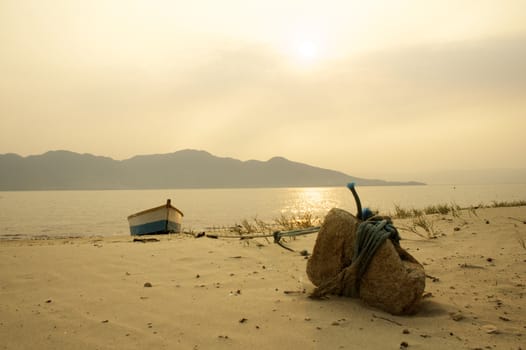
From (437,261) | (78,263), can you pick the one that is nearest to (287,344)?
(437,261)

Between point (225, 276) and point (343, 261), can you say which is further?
point (225, 276)

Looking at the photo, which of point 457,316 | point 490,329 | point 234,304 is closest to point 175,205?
point 234,304

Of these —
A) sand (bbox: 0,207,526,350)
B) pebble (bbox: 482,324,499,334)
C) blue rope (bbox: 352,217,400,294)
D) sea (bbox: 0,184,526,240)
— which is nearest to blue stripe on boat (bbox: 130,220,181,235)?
sea (bbox: 0,184,526,240)

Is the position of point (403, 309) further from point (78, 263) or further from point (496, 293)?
point (78, 263)

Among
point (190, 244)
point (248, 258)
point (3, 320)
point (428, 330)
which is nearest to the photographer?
point (428, 330)

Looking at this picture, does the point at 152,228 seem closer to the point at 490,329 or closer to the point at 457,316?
the point at 457,316

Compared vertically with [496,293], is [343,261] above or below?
above

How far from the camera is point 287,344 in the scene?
8.92 ft

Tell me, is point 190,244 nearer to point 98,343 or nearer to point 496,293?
point 98,343

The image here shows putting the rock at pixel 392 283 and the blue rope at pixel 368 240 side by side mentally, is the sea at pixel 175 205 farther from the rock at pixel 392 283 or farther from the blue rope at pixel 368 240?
the rock at pixel 392 283

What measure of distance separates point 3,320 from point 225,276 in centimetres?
230

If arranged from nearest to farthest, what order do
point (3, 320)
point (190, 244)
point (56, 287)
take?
point (3, 320) → point (56, 287) → point (190, 244)

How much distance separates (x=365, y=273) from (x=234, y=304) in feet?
4.30

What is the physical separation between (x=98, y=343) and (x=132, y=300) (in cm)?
96
